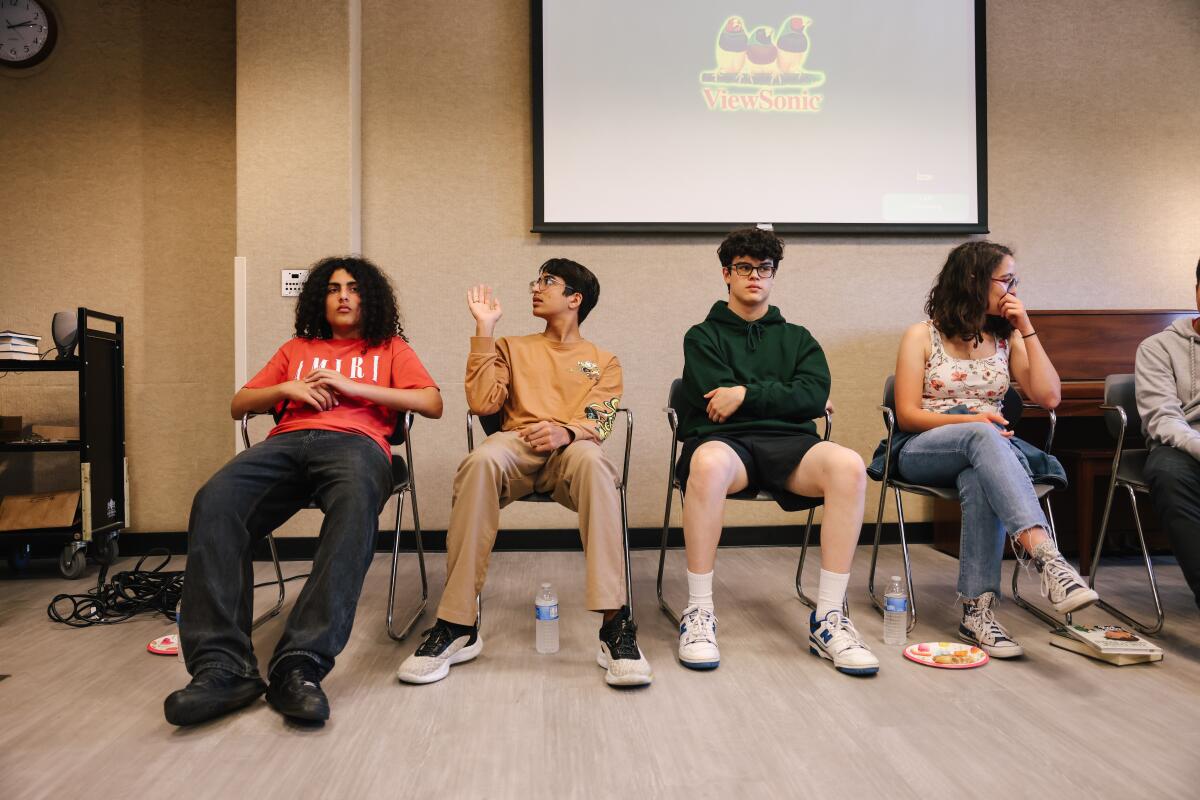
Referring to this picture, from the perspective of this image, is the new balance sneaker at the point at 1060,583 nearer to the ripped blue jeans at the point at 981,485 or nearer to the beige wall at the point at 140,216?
the ripped blue jeans at the point at 981,485

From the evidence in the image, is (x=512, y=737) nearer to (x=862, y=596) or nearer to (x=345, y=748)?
(x=345, y=748)

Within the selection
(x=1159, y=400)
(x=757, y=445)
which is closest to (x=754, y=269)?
(x=757, y=445)

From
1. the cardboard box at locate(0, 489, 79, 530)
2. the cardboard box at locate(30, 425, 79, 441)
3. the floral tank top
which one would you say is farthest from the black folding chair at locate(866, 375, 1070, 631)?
the cardboard box at locate(30, 425, 79, 441)

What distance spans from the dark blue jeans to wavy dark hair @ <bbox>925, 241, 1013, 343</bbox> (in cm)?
179

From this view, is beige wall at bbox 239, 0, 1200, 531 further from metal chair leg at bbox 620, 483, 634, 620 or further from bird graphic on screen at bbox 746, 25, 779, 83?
metal chair leg at bbox 620, 483, 634, 620

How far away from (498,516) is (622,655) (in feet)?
1.59

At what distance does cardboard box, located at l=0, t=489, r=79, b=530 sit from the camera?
9.76 feet

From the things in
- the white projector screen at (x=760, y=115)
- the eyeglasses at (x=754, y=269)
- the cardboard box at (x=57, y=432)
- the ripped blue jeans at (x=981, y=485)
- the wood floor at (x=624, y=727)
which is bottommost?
the wood floor at (x=624, y=727)

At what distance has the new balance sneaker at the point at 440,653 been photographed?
1.82 meters

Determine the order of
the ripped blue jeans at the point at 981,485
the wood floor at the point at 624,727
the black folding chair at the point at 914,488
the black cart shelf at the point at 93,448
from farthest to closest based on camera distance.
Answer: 1. the black cart shelf at the point at 93,448
2. the black folding chair at the point at 914,488
3. the ripped blue jeans at the point at 981,485
4. the wood floor at the point at 624,727

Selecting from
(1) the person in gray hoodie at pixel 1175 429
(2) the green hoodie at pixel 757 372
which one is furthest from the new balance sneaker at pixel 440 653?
(1) the person in gray hoodie at pixel 1175 429

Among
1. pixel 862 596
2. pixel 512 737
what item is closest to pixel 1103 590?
pixel 862 596

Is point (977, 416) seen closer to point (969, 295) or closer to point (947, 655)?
point (969, 295)

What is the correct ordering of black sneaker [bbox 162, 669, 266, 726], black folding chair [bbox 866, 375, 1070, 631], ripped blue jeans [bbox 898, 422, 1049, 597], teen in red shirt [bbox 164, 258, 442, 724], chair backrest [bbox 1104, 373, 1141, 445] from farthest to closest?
chair backrest [bbox 1104, 373, 1141, 445], black folding chair [bbox 866, 375, 1070, 631], ripped blue jeans [bbox 898, 422, 1049, 597], teen in red shirt [bbox 164, 258, 442, 724], black sneaker [bbox 162, 669, 266, 726]
